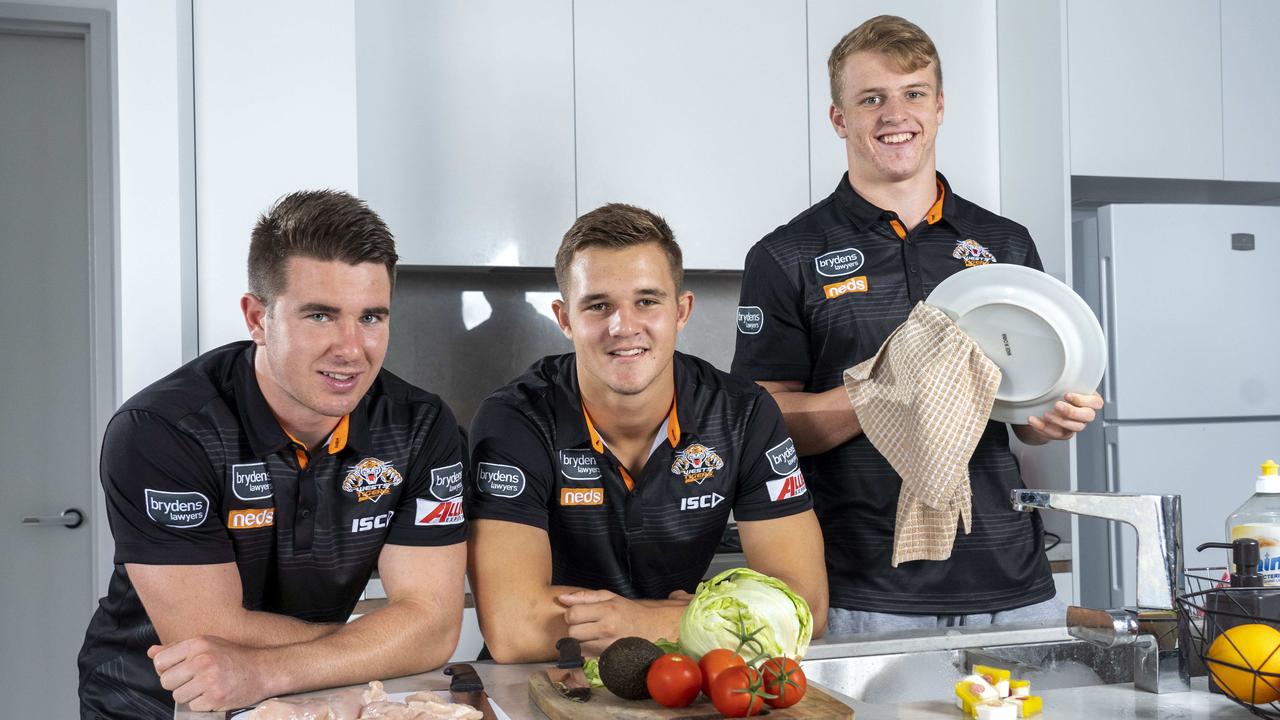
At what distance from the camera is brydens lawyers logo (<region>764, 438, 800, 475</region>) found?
1.88 metres

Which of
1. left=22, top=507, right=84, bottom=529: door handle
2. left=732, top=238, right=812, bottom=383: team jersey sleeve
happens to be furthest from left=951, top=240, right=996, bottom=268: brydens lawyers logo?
A: left=22, top=507, right=84, bottom=529: door handle

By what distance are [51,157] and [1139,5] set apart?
3.27 metres

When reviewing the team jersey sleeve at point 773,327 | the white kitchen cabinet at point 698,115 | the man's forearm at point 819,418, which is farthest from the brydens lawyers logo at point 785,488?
the white kitchen cabinet at point 698,115

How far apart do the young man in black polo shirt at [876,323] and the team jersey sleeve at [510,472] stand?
18.8 inches

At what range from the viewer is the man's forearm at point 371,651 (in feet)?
4.61

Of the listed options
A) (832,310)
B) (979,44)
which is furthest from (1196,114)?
(832,310)

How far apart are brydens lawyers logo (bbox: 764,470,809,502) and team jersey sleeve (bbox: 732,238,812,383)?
0.24 m

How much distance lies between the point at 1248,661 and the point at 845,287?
3.39 ft

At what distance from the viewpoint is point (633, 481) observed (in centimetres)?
185

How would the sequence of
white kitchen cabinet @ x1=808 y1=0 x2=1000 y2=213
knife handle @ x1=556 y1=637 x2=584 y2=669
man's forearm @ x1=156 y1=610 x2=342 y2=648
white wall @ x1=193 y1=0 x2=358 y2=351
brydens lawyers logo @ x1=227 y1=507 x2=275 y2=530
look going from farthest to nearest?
1. white kitchen cabinet @ x1=808 y1=0 x2=1000 y2=213
2. white wall @ x1=193 y1=0 x2=358 y2=351
3. brydens lawyers logo @ x1=227 y1=507 x2=275 y2=530
4. man's forearm @ x1=156 y1=610 x2=342 y2=648
5. knife handle @ x1=556 y1=637 x2=584 y2=669

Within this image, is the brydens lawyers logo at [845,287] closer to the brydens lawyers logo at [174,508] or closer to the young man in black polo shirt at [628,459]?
the young man in black polo shirt at [628,459]

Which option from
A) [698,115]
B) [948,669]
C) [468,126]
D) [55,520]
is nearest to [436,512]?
[948,669]

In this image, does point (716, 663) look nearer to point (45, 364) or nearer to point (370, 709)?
point (370, 709)

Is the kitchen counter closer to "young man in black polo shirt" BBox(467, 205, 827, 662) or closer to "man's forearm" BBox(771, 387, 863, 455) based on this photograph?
"young man in black polo shirt" BBox(467, 205, 827, 662)
